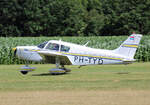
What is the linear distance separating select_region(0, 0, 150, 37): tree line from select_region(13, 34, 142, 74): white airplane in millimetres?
43324

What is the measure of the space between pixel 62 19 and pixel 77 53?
45.9 metres

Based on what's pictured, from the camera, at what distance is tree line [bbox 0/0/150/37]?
Answer: 6281 centimetres

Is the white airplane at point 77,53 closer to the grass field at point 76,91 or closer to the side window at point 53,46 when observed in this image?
the side window at point 53,46

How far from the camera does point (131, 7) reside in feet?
212

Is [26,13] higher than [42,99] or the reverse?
higher

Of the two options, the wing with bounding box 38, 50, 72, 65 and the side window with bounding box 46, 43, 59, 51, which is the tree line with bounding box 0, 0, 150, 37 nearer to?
the wing with bounding box 38, 50, 72, 65

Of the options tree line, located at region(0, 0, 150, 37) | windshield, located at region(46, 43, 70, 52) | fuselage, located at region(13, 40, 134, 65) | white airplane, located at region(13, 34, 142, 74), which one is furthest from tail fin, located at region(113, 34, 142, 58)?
tree line, located at region(0, 0, 150, 37)

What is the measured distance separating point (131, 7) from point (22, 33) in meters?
20.3

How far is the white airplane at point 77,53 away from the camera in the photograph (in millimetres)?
18234

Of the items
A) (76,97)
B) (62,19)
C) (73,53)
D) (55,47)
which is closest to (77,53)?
(73,53)

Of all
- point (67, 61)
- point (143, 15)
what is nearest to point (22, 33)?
point (143, 15)

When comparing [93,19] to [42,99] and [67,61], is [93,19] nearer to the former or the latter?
[67,61]

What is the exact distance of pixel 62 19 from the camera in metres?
64.0

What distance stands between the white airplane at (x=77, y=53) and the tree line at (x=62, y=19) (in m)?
43.3
